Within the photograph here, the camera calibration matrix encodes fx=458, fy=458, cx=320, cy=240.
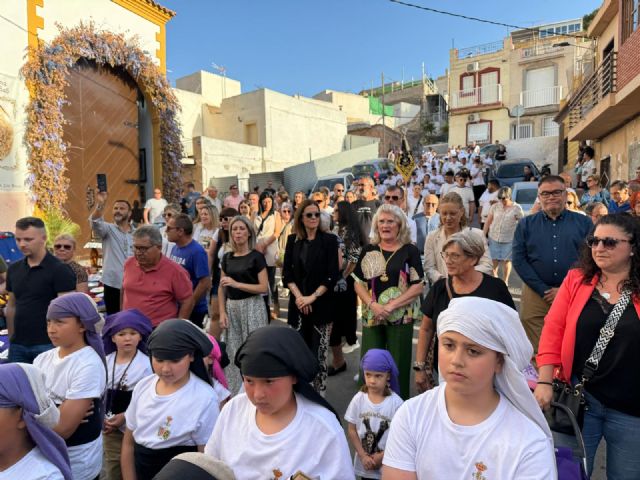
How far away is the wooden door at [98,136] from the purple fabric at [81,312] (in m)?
9.02

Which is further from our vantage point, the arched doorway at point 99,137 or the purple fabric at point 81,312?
the arched doorway at point 99,137

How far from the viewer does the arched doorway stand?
35.2ft

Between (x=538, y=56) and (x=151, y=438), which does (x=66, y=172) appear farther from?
(x=538, y=56)

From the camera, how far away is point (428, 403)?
1.71 meters

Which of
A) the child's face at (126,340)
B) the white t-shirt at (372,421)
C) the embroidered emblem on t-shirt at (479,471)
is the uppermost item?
the child's face at (126,340)

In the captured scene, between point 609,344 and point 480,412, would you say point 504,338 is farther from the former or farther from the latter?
point 609,344

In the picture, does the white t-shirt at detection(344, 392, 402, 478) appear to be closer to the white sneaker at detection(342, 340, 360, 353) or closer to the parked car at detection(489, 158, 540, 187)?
the white sneaker at detection(342, 340, 360, 353)

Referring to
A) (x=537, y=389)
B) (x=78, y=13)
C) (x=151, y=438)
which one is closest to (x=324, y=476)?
(x=151, y=438)

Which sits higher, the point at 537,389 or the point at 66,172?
A: the point at 66,172

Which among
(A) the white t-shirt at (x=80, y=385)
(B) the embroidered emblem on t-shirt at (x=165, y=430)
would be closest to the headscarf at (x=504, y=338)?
(B) the embroidered emblem on t-shirt at (x=165, y=430)

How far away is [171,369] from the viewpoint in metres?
2.40

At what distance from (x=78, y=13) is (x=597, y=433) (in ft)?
40.7

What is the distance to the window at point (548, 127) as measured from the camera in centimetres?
3253

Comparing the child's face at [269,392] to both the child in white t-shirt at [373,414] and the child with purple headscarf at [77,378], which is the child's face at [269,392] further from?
the child in white t-shirt at [373,414]
